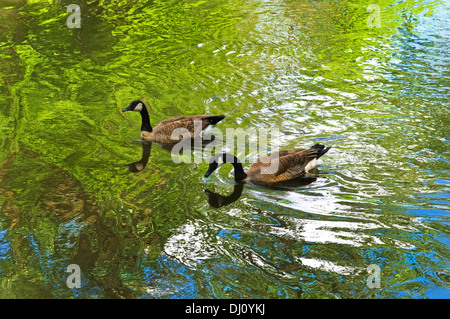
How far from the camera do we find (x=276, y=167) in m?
8.91

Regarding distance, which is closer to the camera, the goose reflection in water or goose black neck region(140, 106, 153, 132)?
the goose reflection in water

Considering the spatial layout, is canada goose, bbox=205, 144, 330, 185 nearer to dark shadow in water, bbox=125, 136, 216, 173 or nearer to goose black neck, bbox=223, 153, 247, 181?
goose black neck, bbox=223, 153, 247, 181

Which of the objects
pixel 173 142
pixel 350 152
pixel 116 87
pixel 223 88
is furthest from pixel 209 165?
pixel 116 87

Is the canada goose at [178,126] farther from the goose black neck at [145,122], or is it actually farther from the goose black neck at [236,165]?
the goose black neck at [236,165]

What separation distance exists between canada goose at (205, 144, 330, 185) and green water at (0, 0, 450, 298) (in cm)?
23

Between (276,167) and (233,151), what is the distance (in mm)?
1460

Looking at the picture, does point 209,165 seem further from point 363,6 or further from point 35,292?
point 363,6

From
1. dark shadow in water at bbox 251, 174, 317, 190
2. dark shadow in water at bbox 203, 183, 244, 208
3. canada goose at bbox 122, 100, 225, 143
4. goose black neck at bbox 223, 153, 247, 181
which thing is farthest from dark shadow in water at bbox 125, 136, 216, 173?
dark shadow in water at bbox 251, 174, 317, 190

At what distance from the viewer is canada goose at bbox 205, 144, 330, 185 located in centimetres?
895

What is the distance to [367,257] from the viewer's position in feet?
23.1

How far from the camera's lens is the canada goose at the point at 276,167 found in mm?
8945

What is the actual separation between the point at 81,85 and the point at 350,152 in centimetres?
695

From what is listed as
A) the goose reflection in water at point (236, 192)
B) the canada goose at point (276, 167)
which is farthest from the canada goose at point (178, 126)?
the goose reflection in water at point (236, 192)

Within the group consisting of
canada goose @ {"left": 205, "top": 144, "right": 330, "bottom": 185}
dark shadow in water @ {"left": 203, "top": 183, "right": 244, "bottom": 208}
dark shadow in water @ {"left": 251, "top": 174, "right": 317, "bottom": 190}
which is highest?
canada goose @ {"left": 205, "top": 144, "right": 330, "bottom": 185}
